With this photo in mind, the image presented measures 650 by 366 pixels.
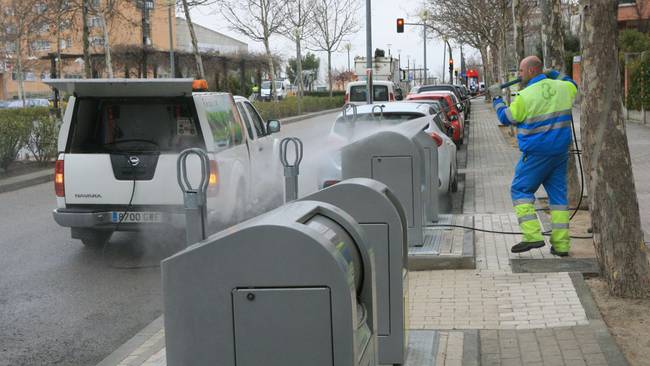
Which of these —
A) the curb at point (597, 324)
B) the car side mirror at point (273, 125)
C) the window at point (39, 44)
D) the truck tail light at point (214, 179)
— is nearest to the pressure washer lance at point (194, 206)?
the curb at point (597, 324)

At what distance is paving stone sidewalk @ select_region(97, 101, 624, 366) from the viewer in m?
5.30

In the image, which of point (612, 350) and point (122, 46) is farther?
point (122, 46)

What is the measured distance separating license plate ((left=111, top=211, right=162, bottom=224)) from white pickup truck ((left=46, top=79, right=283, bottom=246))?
1cm

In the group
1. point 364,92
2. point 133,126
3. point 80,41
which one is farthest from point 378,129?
point 80,41

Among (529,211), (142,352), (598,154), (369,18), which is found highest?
(369,18)

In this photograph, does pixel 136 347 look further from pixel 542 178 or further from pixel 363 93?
pixel 363 93

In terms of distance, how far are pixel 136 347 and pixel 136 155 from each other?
11.8 ft

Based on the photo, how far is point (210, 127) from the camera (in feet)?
31.3

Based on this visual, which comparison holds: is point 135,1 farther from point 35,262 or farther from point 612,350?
point 612,350

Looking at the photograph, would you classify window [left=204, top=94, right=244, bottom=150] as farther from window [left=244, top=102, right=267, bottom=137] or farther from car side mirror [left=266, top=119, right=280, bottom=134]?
window [left=244, top=102, right=267, bottom=137]

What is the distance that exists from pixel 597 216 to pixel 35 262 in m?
5.83

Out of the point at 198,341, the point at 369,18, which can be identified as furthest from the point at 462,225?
the point at 369,18

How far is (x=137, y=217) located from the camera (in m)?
9.27

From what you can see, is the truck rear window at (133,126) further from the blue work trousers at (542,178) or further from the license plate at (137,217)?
the blue work trousers at (542,178)
